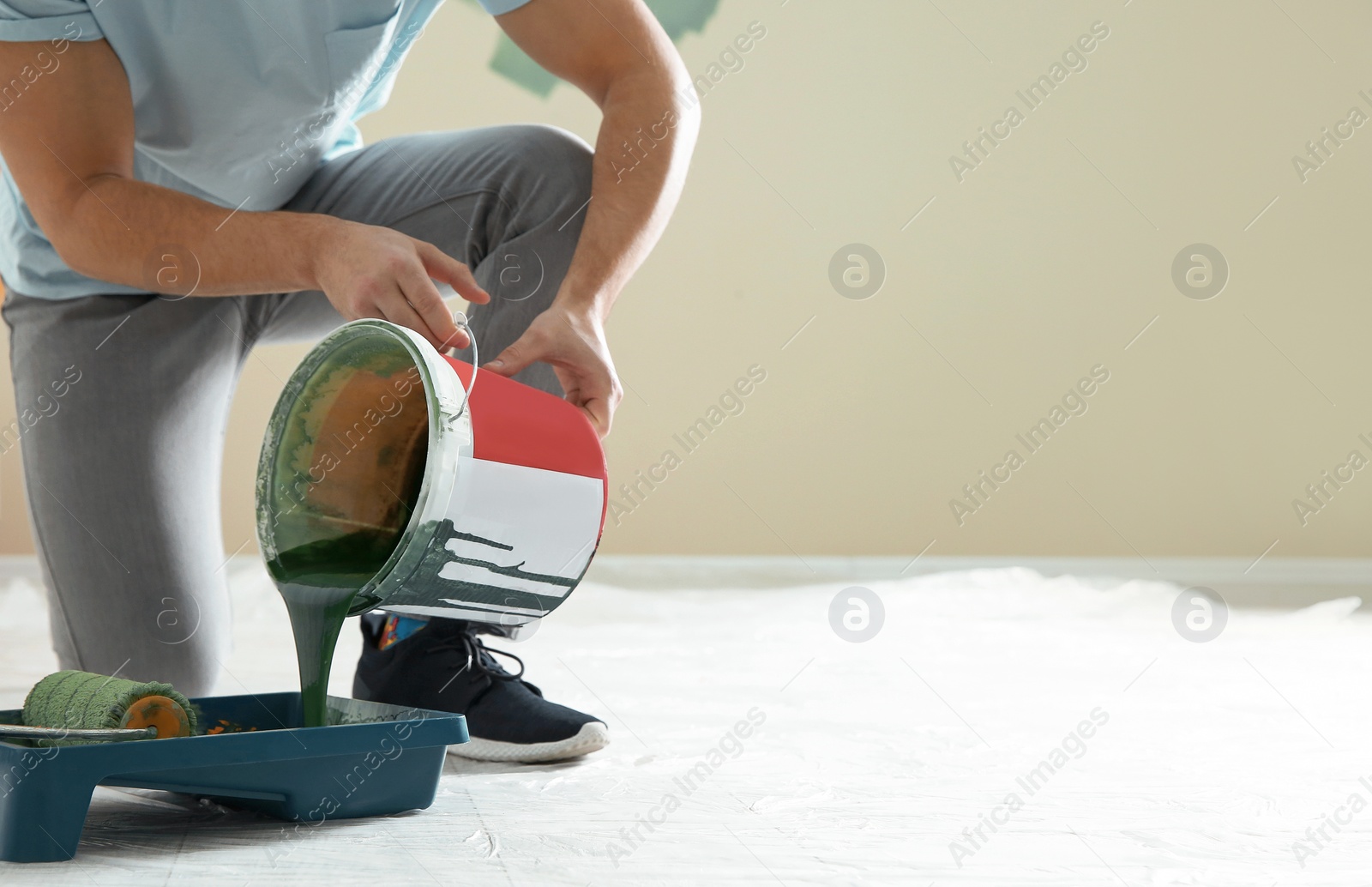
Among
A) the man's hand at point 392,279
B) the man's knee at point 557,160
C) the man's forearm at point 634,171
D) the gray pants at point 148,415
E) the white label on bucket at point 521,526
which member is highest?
the man's forearm at point 634,171

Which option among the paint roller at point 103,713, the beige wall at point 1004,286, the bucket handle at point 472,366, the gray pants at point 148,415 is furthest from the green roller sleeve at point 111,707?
the beige wall at point 1004,286

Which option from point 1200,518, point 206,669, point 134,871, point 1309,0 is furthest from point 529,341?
point 1309,0

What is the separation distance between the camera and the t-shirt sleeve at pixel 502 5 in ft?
→ 3.68

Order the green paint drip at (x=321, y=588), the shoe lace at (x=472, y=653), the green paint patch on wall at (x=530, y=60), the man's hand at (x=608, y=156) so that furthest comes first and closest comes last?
the green paint patch on wall at (x=530, y=60) < the shoe lace at (x=472, y=653) < the man's hand at (x=608, y=156) < the green paint drip at (x=321, y=588)

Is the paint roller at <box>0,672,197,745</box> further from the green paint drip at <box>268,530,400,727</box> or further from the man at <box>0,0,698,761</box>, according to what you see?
the man at <box>0,0,698,761</box>

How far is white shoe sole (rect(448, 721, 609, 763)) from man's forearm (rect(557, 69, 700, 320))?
348 millimetres

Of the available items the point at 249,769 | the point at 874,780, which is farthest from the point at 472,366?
the point at 874,780

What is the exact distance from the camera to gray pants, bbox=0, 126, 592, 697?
1.11m

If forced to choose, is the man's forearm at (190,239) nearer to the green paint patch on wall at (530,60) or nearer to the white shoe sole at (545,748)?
the white shoe sole at (545,748)

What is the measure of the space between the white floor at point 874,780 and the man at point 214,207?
180 mm

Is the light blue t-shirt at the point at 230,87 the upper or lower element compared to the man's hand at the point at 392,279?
lower

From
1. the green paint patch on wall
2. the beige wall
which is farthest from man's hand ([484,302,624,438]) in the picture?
the green paint patch on wall

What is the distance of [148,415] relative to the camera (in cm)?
112

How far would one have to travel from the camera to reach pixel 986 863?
0.68 metres
